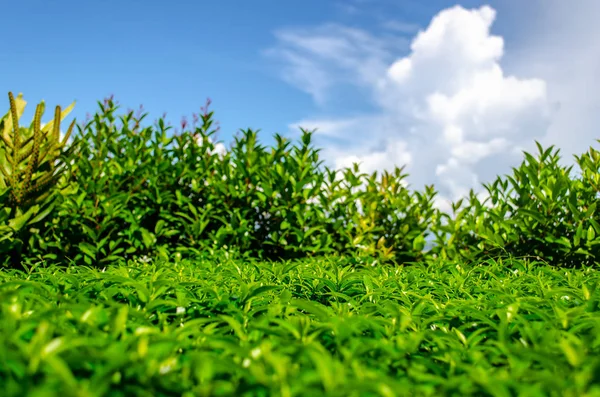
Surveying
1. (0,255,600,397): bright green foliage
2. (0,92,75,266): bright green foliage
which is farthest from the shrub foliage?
(0,255,600,397): bright green foliage

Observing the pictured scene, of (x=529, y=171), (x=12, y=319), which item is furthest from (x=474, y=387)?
(x=529, y=171)

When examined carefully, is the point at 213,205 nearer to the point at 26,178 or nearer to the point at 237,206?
the point at 237,206

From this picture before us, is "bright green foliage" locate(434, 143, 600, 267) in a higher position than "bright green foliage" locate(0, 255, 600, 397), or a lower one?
higher

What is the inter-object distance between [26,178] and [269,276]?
3140 mm

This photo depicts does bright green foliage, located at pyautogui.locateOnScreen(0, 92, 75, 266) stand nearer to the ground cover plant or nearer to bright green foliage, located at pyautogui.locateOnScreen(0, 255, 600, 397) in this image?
the ground cover plant

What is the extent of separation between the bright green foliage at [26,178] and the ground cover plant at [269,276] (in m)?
A: 0.02

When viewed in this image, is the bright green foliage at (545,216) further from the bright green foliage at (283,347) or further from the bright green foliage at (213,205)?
the bright green foliage at (283,347)

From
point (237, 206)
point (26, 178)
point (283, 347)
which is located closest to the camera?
point (283, 347)

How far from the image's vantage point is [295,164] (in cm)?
621

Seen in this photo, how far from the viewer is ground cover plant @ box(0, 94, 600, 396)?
5.08ft

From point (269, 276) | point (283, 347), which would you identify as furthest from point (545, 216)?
point (283, 347)

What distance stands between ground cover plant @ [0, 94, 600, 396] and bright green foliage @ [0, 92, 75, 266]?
2 cm

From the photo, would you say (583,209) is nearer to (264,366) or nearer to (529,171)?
(529,171)

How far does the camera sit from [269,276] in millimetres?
3633
